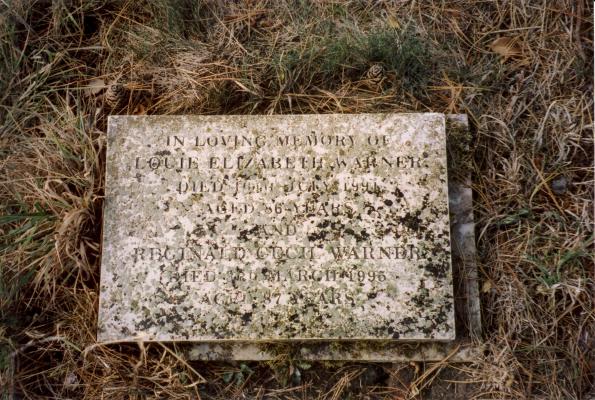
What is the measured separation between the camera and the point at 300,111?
8.71ft

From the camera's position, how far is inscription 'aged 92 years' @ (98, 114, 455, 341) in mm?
2227

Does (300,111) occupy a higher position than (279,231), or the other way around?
(300,111)

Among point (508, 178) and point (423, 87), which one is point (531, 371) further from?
point (423, 87)

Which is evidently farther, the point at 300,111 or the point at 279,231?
the point at 300,111

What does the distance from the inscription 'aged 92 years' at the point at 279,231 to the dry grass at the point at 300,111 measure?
0.80ft

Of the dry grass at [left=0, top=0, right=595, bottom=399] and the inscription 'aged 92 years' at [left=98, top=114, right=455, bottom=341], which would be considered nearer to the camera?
the inscription 'aged 92 years' at [left=98, top=114, right=455, bottom=341]

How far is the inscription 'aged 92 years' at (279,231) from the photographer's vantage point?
2227 mm

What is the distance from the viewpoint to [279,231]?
2.28 meters

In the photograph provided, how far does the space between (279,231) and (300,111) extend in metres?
0.74

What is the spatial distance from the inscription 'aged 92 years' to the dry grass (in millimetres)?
244

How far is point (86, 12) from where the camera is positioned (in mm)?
2846

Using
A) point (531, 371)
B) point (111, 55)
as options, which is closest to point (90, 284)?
point (111, 55)

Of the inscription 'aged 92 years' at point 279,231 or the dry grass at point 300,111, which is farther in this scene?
the dry grass at point 300,111

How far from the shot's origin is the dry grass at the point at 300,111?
2.35 m
